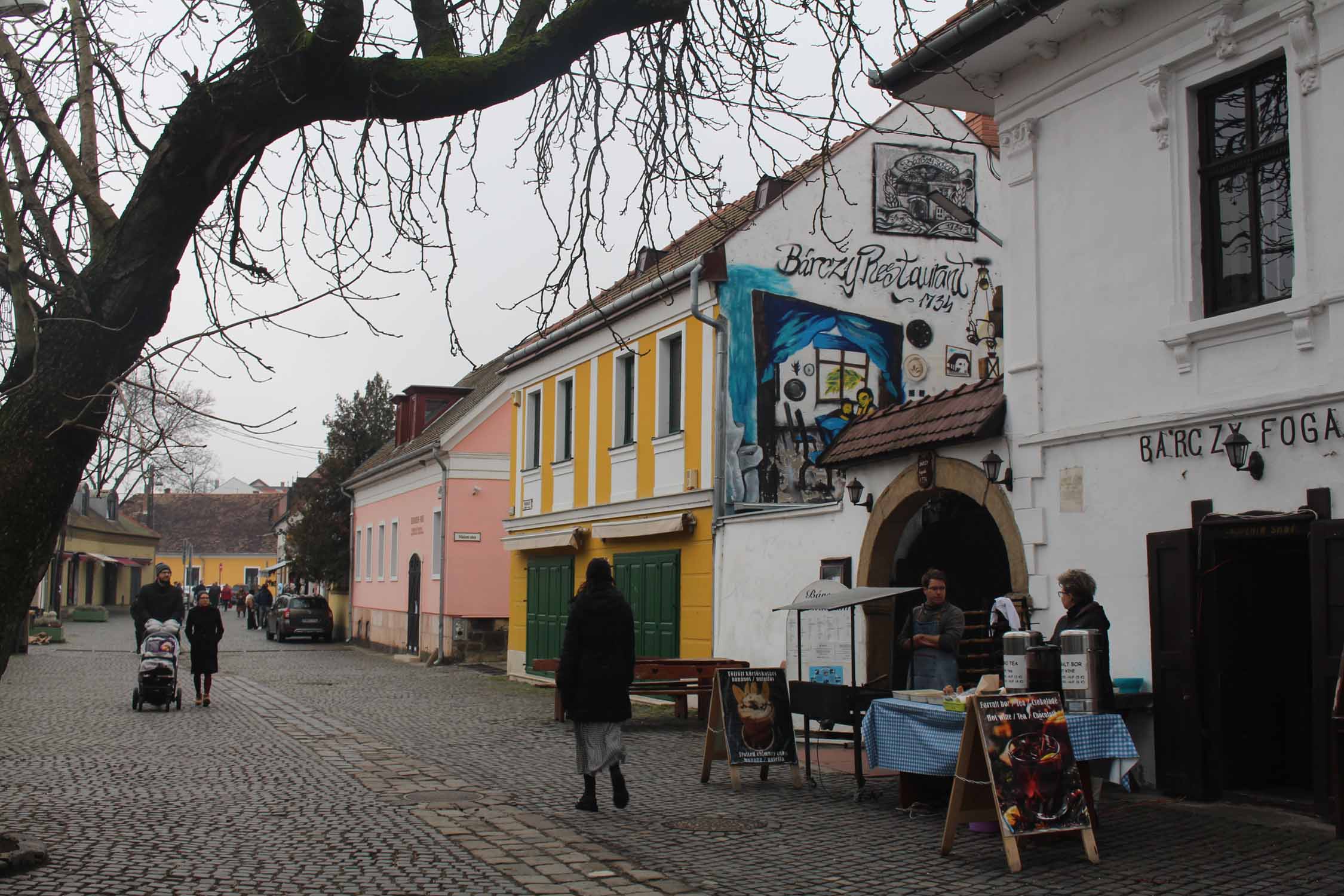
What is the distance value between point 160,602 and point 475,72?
1398cm

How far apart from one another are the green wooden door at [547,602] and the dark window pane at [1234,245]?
14.7 meters

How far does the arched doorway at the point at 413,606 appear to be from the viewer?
3438 cm

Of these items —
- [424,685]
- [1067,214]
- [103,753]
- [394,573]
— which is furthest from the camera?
[394,573]

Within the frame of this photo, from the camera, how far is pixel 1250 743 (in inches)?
386

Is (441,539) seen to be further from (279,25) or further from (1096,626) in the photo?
(279,25)

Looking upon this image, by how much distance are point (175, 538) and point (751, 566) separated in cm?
9209

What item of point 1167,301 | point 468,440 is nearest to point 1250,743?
point 1167,301

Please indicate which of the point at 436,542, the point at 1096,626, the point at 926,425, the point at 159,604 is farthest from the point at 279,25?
the point at 436,542

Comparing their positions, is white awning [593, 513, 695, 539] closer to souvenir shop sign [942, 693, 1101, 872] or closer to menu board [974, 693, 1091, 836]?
souvenir shop sign [942, 693, 1101, 872]

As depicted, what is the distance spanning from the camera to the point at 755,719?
35.8 ft

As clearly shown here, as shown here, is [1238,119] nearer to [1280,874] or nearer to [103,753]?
[1280,874]

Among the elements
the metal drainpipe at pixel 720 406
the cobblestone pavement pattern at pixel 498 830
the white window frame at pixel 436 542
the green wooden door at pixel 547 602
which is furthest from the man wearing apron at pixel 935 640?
the white window frame at pixel 436 542

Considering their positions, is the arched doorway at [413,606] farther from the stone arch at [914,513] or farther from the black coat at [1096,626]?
the black coat at [1096,626]

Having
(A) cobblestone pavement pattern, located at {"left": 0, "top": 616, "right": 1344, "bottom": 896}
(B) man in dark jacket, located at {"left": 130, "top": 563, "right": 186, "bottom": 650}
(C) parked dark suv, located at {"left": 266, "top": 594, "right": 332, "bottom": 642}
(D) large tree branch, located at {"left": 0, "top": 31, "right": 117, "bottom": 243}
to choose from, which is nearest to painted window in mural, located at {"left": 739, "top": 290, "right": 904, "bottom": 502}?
(A) cobblestone pavement pattern, located at {"left": 0, "top": 616, "right": 1344, "bottom": 896}
